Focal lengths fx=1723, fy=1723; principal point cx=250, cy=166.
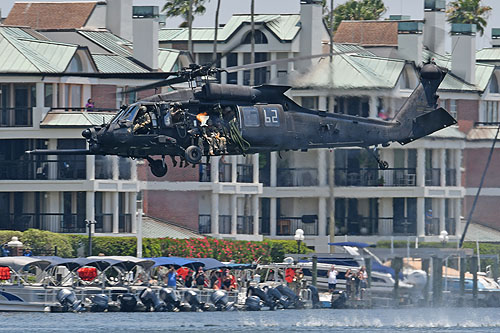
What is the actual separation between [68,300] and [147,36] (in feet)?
101

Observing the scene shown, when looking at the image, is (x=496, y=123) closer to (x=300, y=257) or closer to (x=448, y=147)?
(x=300, y=257)

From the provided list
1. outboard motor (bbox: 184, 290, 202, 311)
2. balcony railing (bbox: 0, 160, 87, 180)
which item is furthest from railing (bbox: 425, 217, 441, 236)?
balcony railing (bbox: 0, 160, 87, 180)

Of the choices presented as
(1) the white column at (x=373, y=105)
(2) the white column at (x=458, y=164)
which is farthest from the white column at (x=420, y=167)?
(1) the white column at (x=373, y=105)

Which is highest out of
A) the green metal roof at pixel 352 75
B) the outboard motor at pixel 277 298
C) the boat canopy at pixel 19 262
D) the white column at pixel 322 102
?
the green metal roof at pixel 352 75

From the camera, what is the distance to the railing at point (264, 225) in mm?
103250

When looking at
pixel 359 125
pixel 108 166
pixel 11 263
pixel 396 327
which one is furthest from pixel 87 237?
pixel 359 125

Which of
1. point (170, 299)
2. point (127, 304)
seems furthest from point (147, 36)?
point (127, 304)

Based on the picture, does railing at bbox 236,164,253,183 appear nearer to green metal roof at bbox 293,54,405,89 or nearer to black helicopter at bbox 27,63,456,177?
green metal roof at bbox 293,54,405,89

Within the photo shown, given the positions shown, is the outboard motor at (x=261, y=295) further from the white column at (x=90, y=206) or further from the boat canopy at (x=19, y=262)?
the white column at (x=90, y=206)

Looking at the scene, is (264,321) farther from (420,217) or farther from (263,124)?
(263,124)

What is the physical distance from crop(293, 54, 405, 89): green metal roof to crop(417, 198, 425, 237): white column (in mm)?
8195

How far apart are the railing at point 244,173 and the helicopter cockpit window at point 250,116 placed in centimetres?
4423

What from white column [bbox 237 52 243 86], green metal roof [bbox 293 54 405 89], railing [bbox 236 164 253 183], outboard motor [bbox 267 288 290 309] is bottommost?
outboard motor [bbox 267 288 290 309]

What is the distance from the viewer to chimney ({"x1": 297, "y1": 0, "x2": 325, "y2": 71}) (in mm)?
104062
